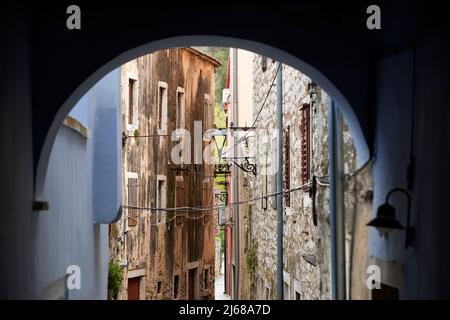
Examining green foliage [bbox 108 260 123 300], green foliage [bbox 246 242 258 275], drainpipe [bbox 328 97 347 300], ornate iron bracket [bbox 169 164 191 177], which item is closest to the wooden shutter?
ornate iron bracket [bbox 169 164 191 177]

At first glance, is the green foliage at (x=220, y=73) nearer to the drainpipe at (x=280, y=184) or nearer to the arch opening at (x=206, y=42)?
the drainpipe at (x=280, y=184)

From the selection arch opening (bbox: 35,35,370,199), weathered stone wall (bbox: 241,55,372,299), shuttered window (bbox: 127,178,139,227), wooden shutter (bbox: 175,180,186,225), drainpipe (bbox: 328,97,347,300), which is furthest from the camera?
wooden shutter (bbox: 175,180,186,225)

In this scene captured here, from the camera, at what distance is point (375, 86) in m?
6.92

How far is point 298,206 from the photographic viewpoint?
12.2 meters

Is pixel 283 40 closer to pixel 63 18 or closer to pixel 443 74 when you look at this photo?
pixel 63 18

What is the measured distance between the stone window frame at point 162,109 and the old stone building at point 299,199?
2293 mm

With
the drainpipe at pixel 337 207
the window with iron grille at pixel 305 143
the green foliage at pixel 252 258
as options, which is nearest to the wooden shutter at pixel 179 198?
the green foliage at pixel 252 258

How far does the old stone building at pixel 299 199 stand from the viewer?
26.2 feet

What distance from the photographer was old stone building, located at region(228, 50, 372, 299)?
26.2 feet

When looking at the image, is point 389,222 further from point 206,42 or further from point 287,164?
point 287,164

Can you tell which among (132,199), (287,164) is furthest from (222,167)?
(287,164)

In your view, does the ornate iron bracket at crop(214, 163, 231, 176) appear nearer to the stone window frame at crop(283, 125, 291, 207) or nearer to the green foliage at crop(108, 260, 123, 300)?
the green foliage at crop(108, 260, 123, 300)

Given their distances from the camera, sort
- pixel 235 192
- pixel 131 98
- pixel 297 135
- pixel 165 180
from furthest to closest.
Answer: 1. pixel 235 192
2. pixel 165 180
3. pixel 131 98
4. pixel 297 135

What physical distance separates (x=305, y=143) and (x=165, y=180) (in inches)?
440
